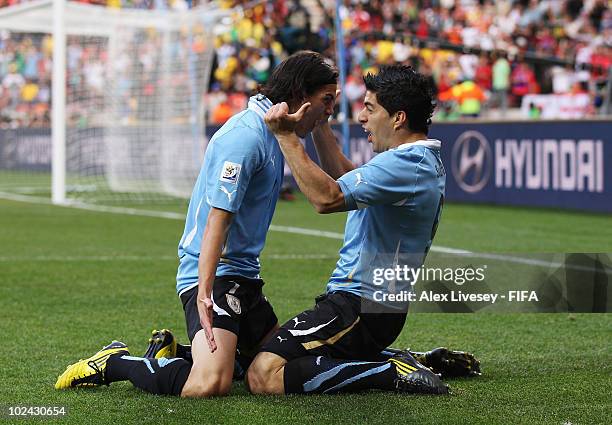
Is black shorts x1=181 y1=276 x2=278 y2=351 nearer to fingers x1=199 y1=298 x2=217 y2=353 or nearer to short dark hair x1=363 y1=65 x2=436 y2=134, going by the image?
fingers x1=199 y1=298 x2=217 y2=353

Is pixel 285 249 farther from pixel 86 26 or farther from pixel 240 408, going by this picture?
pixel 86 26

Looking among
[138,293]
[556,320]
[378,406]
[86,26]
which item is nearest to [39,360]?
[378,406]

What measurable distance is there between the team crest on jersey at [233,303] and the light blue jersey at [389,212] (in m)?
0.43

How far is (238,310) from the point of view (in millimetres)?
5188

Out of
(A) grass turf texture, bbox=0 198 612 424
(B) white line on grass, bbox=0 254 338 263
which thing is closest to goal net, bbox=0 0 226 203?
(A) grass turf texture, bbox=0 198 612 424

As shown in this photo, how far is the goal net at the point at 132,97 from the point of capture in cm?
1923

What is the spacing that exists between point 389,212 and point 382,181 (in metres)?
0.27

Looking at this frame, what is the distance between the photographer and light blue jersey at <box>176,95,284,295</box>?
4957mm

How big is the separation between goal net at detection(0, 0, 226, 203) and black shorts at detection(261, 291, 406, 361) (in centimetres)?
1399

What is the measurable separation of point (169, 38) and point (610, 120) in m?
7.33

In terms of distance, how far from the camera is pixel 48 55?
27.1 m

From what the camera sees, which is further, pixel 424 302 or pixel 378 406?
pixel 424 302

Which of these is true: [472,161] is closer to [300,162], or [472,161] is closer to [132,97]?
[132,97]

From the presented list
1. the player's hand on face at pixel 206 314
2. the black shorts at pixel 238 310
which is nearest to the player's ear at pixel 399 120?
the black shorts at pixel 238 310
